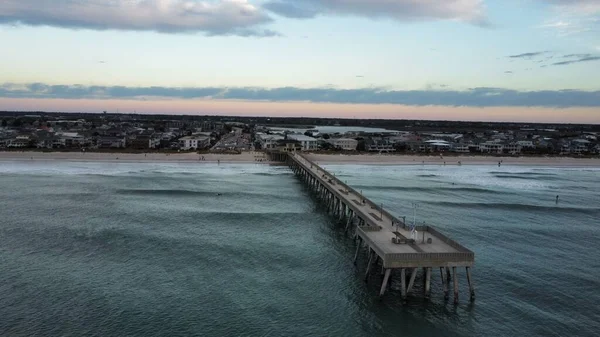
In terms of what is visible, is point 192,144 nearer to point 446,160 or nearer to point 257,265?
point 446,160

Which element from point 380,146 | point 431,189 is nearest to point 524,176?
point 431,189

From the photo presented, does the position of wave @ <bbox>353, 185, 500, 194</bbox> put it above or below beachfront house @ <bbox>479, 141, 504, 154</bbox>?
below

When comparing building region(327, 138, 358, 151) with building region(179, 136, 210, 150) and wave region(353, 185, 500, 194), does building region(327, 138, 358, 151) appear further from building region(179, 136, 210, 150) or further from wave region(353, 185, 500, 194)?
wave region(353, 185, 500, 194)

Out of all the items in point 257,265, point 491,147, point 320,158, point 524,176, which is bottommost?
point 257,265

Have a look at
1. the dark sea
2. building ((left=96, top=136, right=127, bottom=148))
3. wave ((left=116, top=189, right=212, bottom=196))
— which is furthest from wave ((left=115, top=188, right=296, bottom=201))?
building ((left=96, top=136, right=127, bottom=148))

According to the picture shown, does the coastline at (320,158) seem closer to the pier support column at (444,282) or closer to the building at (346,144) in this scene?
the building at (346,144)

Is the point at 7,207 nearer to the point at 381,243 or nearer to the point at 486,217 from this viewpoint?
the point at 381,243
